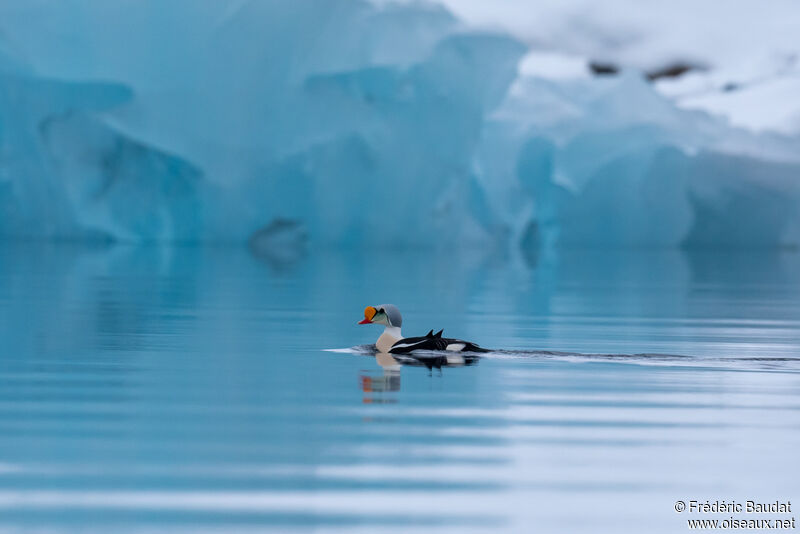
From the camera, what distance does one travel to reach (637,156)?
35438mm

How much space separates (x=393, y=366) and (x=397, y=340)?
44cm

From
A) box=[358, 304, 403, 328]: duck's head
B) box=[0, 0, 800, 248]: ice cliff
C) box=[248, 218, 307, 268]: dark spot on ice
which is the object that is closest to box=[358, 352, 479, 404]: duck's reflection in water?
box=[358, 304, 403, 328]: duck's head

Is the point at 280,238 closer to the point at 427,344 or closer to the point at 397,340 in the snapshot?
the point at 397,340

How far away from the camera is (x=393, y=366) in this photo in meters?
5.96

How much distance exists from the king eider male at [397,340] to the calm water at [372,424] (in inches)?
6.4

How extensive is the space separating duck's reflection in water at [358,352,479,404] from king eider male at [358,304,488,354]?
4 centimetres

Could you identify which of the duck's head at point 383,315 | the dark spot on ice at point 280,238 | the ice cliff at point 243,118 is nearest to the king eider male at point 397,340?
the duck's head at point 383,315

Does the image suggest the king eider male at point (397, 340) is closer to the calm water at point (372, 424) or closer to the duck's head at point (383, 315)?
the duck's head at point (383, 315)

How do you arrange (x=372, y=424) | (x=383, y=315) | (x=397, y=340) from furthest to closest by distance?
(x=397, y=340), (x=383, y=315), (x=372, y=424)

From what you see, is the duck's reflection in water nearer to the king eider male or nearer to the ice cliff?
the king eider male

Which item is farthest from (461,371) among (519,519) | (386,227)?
(386,227)

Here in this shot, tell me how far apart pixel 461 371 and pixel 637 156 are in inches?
1203

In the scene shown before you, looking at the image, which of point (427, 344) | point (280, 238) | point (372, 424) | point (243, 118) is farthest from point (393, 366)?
point (280, 238)

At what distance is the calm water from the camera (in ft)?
9.91
